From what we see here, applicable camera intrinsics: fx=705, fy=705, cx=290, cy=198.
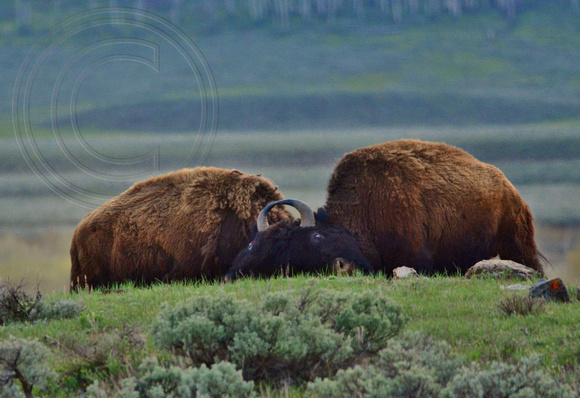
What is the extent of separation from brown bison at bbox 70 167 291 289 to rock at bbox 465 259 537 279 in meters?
3.59

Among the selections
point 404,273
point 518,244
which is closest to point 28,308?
point 404,273

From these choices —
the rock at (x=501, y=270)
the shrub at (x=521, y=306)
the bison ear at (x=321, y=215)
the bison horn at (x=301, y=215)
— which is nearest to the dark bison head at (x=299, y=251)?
the bison horn at (x=301, y=215)

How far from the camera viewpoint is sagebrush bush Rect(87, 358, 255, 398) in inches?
162

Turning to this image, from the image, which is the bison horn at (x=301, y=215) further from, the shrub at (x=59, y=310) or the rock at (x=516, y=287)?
the shrub at (x=59, y=310)

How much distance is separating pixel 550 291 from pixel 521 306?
0.80 meters

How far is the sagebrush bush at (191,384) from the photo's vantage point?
4121 millimetres

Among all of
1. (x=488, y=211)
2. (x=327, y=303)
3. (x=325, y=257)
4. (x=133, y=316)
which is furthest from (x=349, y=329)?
(x=488, y=211)

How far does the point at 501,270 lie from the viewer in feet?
31.5

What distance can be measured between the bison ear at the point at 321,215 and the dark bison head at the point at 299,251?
34 centimetres

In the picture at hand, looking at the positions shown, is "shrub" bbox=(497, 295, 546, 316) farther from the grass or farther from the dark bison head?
the dark bison head

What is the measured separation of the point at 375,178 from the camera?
11703mm

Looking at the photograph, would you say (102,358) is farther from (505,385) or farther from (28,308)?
(505,385)

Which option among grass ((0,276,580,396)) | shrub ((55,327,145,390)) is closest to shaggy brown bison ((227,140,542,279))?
grass ((0,276,580,396))

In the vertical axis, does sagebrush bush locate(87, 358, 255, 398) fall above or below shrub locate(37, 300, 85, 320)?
above
